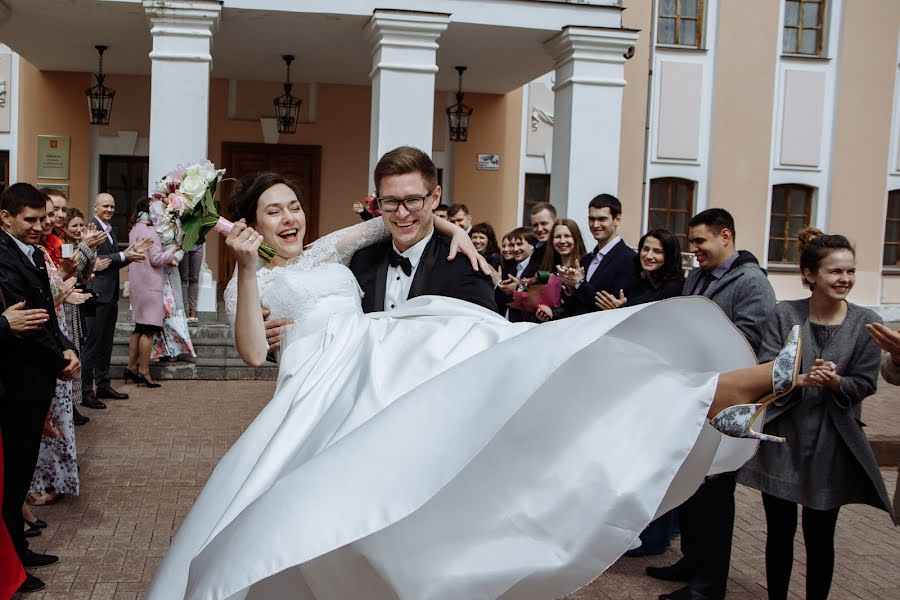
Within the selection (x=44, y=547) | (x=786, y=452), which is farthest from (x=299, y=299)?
(x=44, y=547)

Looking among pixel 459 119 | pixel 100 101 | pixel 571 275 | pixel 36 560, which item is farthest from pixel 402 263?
pixel 100 101

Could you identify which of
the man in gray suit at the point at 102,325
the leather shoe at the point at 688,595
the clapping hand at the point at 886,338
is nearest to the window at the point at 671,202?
the man in gray suit at the point at 102,325

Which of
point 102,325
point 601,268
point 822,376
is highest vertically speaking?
point 601,268

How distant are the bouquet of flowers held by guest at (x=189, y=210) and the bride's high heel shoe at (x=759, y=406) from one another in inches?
68.3

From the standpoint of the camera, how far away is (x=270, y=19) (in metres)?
12.7

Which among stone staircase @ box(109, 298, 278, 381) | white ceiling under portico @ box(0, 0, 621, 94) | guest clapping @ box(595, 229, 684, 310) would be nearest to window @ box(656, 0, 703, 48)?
white ceiling under portico @ box(0, 0, 621, 94)

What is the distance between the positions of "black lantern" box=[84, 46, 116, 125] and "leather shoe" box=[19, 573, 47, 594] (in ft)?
40.5

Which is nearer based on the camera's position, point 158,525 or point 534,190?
point 158,525

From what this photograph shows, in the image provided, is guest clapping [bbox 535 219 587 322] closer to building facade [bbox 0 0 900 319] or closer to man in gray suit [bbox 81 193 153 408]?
man in gray suit [bbox 81 193 153 408]

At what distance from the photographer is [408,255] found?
402 cm

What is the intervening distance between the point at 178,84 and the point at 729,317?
30.4ft

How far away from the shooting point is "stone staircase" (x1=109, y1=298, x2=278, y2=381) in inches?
456

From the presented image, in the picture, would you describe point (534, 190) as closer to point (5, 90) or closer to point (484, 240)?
point (484, 240)

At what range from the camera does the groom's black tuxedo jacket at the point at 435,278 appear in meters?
3.95
